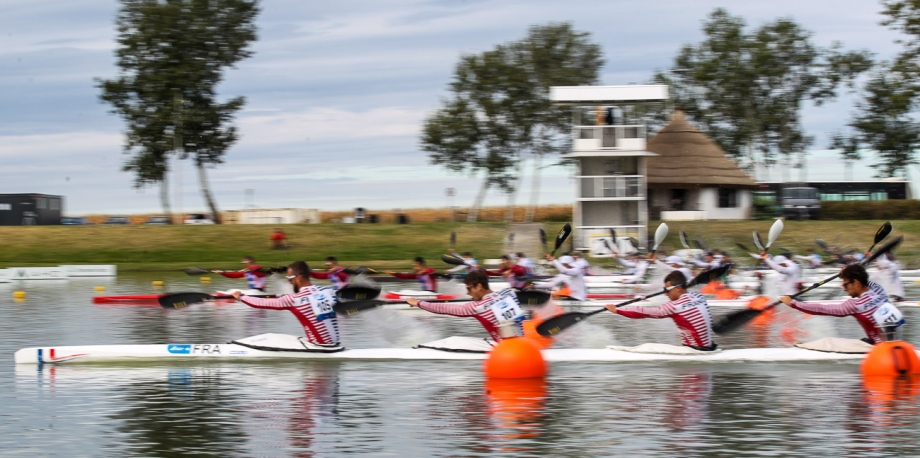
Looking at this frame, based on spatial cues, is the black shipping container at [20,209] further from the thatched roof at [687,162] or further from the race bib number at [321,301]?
the race bib number at [321,301]

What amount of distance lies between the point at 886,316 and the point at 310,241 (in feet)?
120

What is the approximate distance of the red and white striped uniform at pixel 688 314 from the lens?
13242mm

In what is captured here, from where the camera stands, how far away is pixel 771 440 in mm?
9570

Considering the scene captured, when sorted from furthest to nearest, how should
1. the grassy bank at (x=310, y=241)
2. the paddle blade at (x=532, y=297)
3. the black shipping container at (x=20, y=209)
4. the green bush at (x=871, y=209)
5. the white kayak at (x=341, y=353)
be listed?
the black shipping container at (x=20, y=209)
the green bush at (x=871, y=209)
the grassy bank at (x=310, y=241)
the paddle blade at (x=532, y=297)
the white kayak at (x=341, y=353)

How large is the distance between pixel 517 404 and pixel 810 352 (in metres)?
4.73

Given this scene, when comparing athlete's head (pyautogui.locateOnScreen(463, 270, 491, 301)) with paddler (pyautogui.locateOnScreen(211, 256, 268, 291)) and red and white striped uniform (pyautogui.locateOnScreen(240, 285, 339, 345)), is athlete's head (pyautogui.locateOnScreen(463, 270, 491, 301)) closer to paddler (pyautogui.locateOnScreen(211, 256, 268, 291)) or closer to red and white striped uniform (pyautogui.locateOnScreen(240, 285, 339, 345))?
red and white striped uniform (pyautogui.locateOnScreen(240, 285, 339, 345))

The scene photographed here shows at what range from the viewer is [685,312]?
13289mm

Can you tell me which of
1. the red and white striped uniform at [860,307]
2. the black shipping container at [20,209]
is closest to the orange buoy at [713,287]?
the red and white striped uniform at [860,307]

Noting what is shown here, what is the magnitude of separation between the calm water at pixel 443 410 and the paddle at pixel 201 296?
2.27ft

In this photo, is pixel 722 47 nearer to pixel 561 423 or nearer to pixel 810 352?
pixel 810 352

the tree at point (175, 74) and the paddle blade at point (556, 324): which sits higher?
the tree at point (175, 74)

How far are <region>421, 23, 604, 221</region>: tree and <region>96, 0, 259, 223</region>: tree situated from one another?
11686mm

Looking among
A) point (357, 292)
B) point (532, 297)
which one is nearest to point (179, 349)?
point (357, 292)

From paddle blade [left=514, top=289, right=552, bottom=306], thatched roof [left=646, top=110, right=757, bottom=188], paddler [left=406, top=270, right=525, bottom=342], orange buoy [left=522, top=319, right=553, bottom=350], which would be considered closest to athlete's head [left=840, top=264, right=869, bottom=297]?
paddler [left=406, top=270, right=525, bottom=342]
